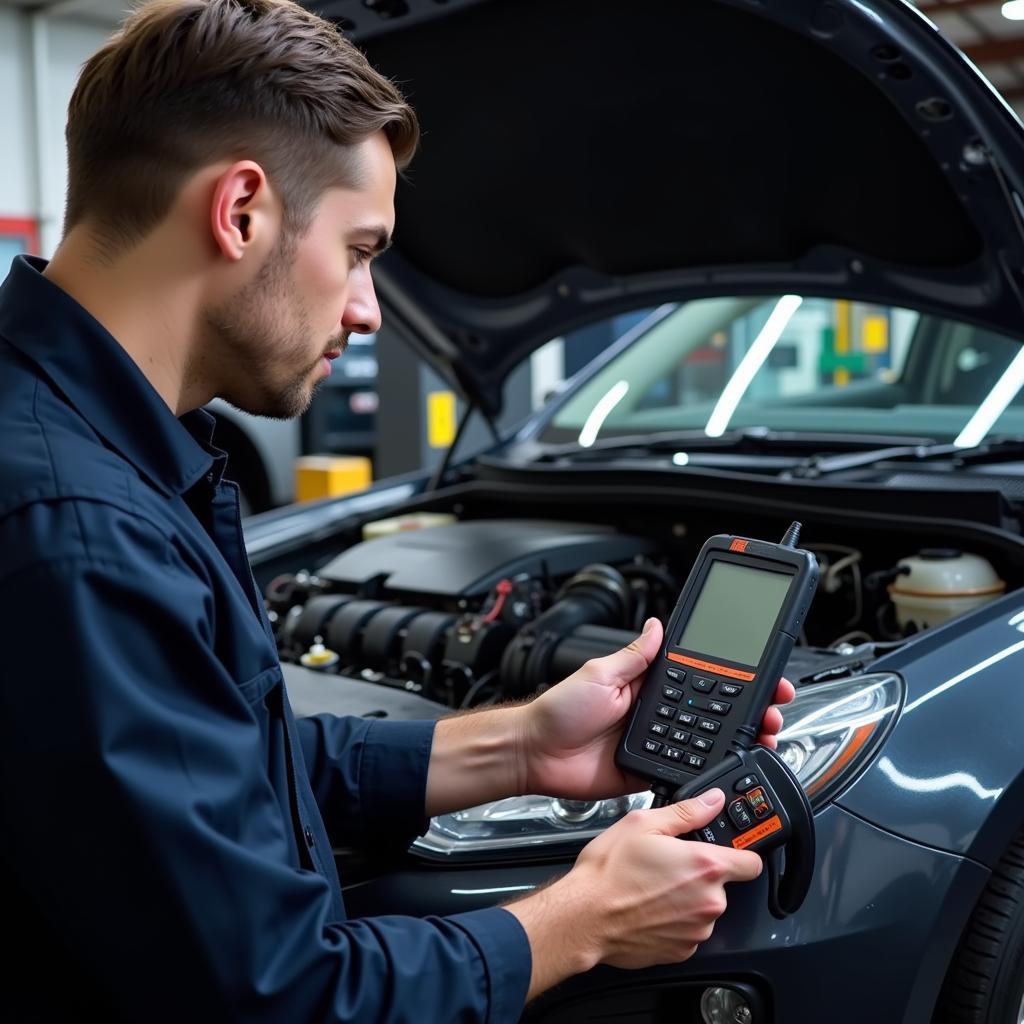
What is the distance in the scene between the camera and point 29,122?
10.3 m

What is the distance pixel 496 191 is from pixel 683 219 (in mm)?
357

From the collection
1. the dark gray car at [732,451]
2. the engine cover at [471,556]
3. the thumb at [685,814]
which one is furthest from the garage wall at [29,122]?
the thumb at [685,814]

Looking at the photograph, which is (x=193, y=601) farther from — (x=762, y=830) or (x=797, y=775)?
(x=797, y=775)

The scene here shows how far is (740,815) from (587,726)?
24 cm

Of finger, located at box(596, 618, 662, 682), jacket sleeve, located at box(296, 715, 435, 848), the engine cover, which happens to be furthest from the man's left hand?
the engine cover

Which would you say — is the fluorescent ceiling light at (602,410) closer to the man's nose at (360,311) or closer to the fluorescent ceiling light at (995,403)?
the fluorescent ceiling light at (995,403)

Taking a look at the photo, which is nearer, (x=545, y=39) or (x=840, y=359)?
(x=545, y=39)

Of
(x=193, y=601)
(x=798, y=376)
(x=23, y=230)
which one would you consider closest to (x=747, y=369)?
(x=798, y=376)

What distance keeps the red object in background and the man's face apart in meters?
9.71

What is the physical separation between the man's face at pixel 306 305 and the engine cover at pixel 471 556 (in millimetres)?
1006

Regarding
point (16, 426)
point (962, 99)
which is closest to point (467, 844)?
point (16, 426)

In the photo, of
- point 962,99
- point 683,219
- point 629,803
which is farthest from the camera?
point 683,219

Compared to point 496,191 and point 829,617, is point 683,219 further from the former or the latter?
point 829,617

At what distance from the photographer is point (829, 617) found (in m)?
2.21
